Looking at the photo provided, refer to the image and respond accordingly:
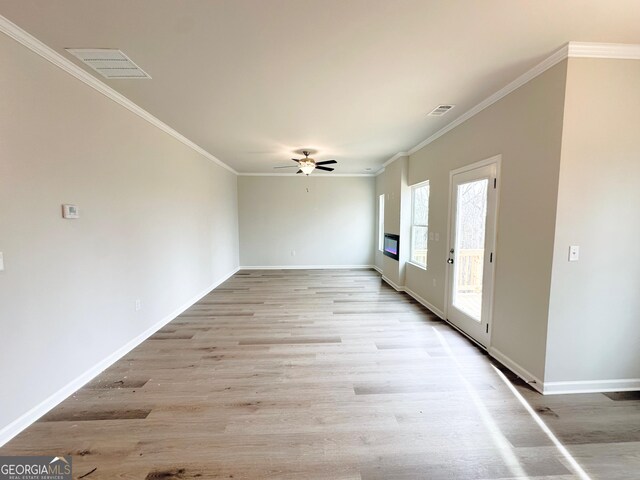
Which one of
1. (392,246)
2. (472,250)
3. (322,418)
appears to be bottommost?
(322,418)

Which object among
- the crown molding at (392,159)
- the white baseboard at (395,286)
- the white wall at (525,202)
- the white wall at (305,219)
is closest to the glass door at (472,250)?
the white wall at (525,202)

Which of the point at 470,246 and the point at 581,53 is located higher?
the point at 581,53

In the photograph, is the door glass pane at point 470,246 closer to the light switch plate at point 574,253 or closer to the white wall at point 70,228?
the light switch plate at point 574,253

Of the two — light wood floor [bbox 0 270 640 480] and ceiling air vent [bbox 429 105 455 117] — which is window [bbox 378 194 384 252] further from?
light wood floor [bbox 0 270 640 480]

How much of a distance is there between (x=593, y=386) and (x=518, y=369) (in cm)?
51

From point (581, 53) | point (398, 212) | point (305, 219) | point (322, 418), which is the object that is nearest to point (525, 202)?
point (581, 53)

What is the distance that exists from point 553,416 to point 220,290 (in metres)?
5.13

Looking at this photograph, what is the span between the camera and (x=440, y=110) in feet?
10.3

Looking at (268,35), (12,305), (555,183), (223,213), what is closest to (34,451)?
(12,305)

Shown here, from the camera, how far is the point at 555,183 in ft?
6.95

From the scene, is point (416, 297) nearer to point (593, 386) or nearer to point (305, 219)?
point (593, 386)

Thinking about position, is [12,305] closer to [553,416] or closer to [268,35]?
[268,35]

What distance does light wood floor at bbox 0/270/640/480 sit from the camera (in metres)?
1.60

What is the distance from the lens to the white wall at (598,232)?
205 centimetres
